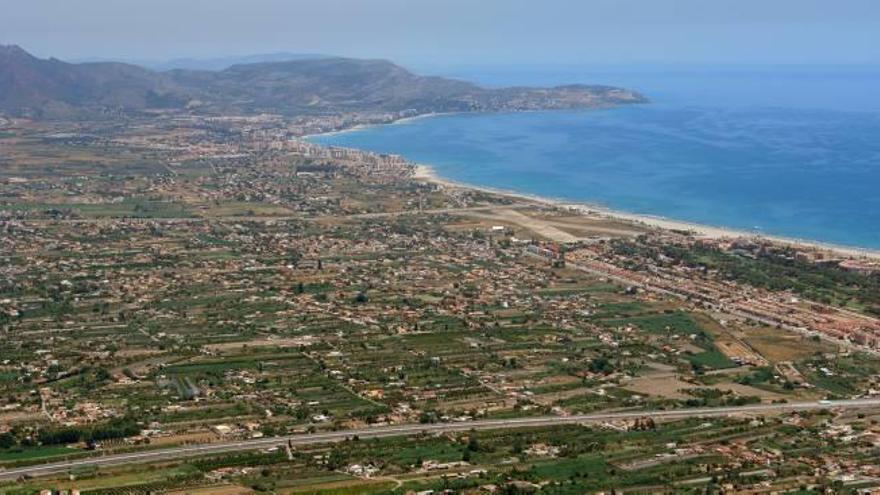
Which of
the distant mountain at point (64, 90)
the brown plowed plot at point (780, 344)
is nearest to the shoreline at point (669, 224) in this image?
the brown plowed plot at point (780, 344)

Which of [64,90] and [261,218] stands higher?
[64,90]

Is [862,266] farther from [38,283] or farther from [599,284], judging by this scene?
[38,283]

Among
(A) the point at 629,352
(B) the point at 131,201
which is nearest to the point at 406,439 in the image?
(A) the point at 629,352

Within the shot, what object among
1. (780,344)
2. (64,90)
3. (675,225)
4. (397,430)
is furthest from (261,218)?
(64,90)

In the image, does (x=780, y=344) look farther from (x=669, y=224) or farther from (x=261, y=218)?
(x=261, y=218)

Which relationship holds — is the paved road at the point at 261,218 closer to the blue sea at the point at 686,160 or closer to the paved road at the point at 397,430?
the blue sea at the point at 686,160

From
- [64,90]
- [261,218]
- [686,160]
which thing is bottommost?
[261,218]

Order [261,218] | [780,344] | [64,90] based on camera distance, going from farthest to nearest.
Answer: [64,90], [261,218], [780,344]

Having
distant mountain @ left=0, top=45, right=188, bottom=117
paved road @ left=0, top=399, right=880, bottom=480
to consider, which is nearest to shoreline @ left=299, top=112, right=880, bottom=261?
paved road @ left=0, top=399, right=880, bottom=480

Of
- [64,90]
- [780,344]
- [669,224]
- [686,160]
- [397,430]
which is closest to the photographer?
[397,430]
